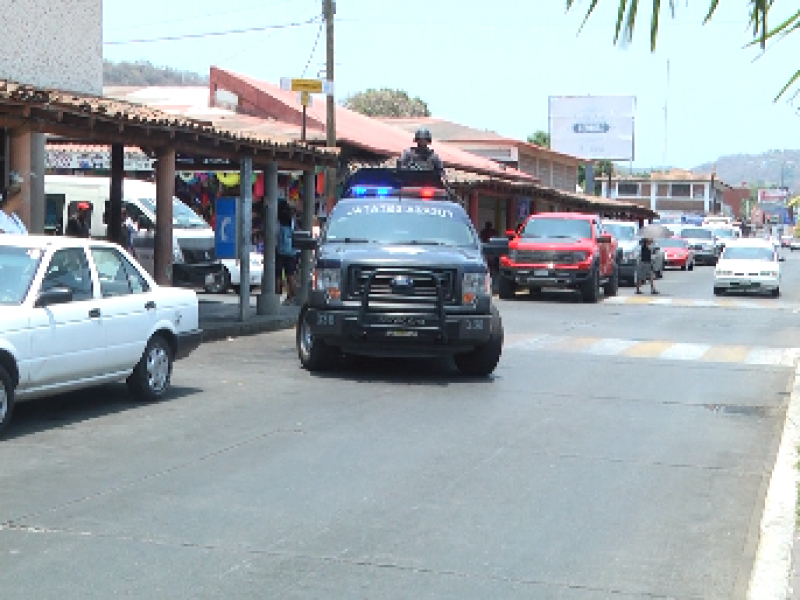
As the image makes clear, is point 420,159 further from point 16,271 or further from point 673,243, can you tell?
point 673,243

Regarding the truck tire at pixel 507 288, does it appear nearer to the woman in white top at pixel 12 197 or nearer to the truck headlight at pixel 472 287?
the truck headlight at pixel 472 287

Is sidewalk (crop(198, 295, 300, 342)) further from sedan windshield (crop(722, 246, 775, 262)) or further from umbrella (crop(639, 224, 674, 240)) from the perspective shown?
umbrella (crop(639, 224, 674, 240))

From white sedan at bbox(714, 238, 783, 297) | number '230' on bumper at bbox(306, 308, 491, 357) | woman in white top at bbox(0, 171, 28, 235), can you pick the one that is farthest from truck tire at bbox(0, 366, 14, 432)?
white sedan at bbox(714, 238, 783, 297)

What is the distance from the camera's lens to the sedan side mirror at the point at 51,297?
1023cm

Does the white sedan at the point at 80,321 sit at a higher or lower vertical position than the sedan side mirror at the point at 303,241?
lower

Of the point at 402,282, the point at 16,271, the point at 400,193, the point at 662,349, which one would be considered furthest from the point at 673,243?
the point at 16,271

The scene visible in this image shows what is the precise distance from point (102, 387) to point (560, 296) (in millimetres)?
20816

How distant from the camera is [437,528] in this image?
24.2 feet

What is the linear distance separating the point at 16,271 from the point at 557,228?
70.3 ft

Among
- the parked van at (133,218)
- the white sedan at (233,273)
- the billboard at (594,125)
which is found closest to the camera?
the parked van at (133,218)

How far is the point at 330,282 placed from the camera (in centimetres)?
1404

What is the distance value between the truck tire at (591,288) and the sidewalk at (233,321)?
29.2 feet

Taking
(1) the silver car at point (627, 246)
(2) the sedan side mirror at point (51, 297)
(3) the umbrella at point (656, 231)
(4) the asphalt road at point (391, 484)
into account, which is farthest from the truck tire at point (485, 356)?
(3) the umbrella at point (656, 231)

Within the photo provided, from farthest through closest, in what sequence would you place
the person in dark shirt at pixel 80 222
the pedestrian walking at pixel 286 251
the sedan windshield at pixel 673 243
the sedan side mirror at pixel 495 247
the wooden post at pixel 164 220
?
the sedan windshield at pixel 673 243 → the person in dark shirt at pixel 80 222 → the pedestrian walking at pixel 286 251 → the wooden post at pixel 164 220 → the sedan side mirror at pixel 495 247
